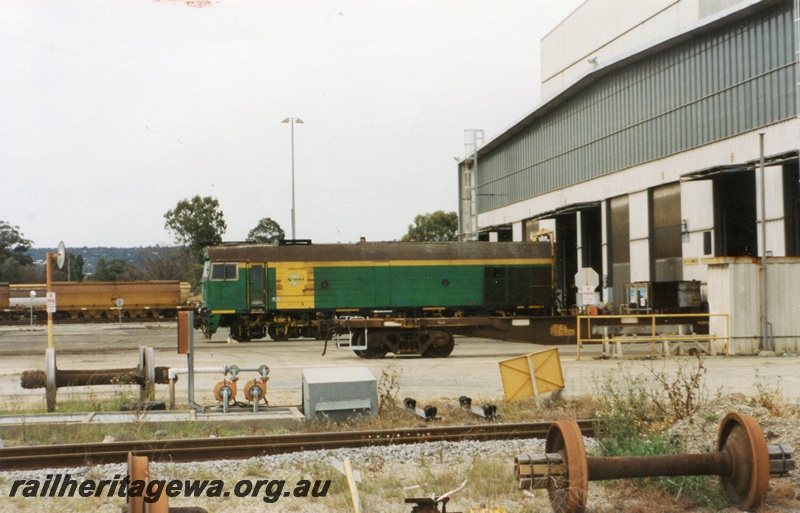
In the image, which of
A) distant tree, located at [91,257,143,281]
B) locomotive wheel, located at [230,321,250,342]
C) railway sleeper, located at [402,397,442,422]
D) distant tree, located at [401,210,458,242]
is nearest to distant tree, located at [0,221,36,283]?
distant tree, located at [91,257,143,281]

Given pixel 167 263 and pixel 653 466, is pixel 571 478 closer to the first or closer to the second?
pixel 653 466

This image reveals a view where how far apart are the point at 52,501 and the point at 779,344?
21.7 m

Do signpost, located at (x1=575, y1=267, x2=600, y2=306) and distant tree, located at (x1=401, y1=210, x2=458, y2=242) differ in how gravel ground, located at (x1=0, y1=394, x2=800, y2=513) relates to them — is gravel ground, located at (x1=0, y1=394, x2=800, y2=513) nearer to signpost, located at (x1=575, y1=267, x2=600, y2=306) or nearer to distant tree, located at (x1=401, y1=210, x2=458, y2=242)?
signpost, located at (x1=575, y1=267, x2=600, y2=306)

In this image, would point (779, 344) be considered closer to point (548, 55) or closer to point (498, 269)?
point (498, 269)

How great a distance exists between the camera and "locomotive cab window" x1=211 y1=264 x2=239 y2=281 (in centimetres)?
3114

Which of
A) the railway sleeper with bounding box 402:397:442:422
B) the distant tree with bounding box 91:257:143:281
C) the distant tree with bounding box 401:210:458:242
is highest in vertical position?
the distant tree with bounding box 401:210:458:242

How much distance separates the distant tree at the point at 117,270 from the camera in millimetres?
83000

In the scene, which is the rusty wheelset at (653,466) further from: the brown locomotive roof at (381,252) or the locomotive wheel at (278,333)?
the locomotive wheel at (278,333)

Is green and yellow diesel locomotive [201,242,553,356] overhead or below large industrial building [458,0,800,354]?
below

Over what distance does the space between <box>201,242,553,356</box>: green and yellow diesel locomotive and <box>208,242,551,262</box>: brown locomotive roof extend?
0.04m

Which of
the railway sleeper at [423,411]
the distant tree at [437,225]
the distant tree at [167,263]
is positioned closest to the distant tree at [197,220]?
the distant tree at [167,263]

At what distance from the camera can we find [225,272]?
31250mm

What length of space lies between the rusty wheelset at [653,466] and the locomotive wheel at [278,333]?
25.5 m

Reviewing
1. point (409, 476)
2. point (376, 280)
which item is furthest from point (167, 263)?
point (409, 476)
